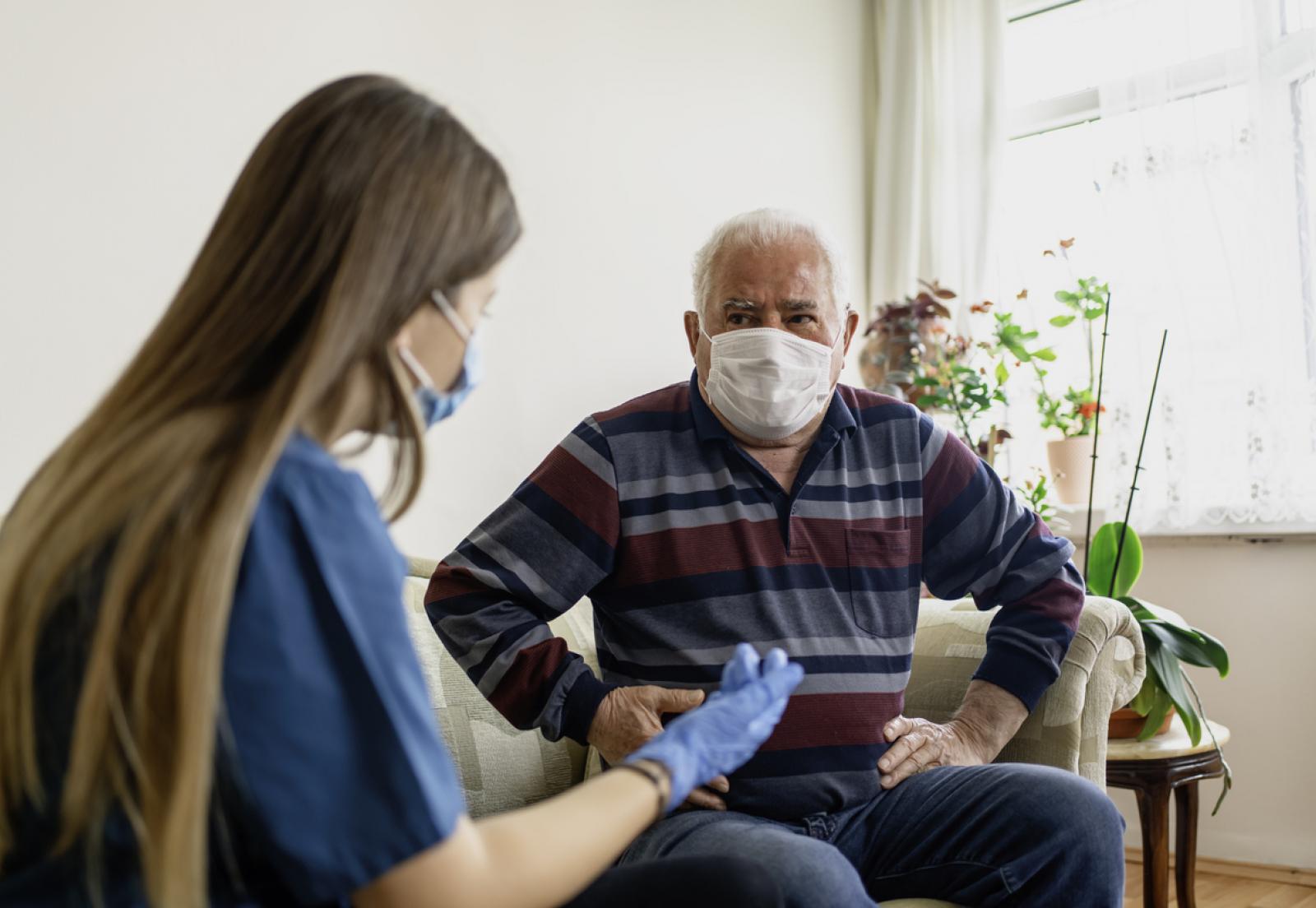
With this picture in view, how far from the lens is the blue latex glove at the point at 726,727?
82cm

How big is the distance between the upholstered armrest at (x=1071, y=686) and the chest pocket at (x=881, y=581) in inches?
6.6

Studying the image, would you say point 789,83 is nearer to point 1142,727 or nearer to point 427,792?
point 1142,727

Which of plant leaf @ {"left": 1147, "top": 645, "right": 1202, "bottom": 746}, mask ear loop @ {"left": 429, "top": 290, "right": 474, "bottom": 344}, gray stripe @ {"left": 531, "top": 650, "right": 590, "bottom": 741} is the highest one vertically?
mask ear loop @ {"left": 429, "top": 290, "right": 474, "bottom": 344}

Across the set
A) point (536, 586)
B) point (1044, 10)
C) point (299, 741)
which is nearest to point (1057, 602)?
point (536, 586)

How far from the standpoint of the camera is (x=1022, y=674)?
1461mm

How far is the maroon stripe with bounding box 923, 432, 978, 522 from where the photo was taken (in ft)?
5.06

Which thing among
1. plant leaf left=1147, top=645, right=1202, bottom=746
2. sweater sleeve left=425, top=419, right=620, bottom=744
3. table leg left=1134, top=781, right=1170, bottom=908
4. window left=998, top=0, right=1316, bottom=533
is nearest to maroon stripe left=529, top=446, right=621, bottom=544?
sweater sleeve left=425, top=419, right=620, bottom=744

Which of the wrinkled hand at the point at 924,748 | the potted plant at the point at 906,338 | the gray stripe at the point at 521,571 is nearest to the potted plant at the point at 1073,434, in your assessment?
the potted plant at the point at 906,338

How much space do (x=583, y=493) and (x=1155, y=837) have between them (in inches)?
49.1

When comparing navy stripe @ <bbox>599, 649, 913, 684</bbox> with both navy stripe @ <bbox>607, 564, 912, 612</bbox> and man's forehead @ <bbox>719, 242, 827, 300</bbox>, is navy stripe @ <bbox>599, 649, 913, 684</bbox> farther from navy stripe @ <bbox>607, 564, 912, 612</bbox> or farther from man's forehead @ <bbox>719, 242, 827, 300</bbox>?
man's forehead @ <bbox>719, 242, 827, 300</bbox>

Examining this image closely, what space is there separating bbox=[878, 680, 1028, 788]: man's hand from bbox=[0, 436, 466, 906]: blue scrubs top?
0.85 m

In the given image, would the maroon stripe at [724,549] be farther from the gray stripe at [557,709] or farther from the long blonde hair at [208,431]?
the long blonde hair at [208,431]

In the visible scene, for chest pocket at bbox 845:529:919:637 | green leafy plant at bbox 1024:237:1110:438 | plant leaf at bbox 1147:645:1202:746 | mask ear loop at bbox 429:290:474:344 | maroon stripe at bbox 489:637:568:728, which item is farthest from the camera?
green leafy plant at bbox 1024:237:1110:438

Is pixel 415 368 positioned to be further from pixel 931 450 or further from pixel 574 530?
pixel 931 450
